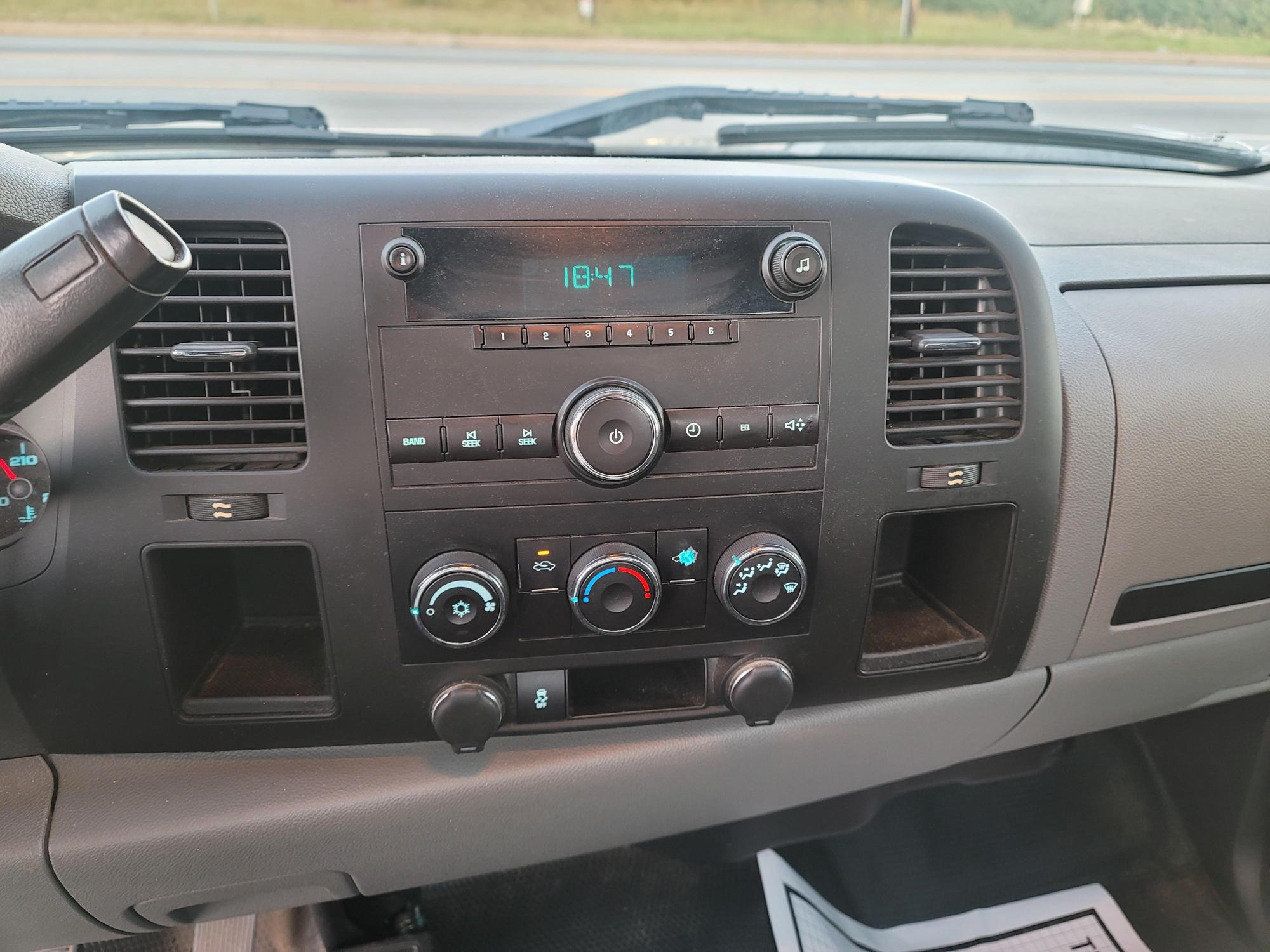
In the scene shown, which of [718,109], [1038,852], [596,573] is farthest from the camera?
[1038,852]

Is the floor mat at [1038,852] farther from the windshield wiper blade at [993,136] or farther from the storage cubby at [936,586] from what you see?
the windshield wiper blade at [993,136]

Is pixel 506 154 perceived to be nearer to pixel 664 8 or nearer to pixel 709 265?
pixel 664 8

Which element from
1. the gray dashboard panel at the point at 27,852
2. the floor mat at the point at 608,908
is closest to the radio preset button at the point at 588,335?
the gray dashboard panel at the point at 27,852

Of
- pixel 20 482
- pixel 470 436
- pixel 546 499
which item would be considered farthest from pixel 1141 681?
pixel 20 482

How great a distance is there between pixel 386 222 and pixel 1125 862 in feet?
6.34

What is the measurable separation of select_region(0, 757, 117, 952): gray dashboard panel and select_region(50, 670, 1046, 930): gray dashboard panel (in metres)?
0.02

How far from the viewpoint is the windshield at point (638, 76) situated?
143cm

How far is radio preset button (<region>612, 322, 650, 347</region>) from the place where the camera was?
909 millimetres

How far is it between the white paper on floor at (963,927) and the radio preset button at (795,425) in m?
1.08

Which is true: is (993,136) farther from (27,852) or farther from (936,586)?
(27,852)

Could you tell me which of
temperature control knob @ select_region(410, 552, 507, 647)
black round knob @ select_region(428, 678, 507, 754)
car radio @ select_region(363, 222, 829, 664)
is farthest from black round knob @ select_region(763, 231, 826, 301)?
black round knob @ select_region(428, 678, 507, 754)

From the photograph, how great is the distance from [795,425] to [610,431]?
0.22m

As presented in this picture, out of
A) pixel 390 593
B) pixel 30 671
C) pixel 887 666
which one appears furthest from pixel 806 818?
pixel 30 671

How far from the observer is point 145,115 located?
137 cm
